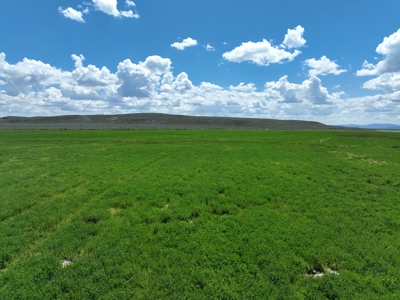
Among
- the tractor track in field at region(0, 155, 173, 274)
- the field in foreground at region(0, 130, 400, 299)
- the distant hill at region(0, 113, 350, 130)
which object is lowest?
the tractor track in field at region(0, 155, 173, 274)

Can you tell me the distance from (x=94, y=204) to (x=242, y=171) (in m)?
11.0

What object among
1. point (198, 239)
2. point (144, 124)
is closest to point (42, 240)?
point (198, 239)

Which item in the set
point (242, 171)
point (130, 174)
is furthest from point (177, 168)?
point (242, 171)

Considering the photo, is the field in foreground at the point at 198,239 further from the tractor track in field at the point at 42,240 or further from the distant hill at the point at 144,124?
the distant hill at the point at 144,124

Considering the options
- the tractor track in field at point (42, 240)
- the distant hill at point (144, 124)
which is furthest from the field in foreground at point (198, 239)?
the distant hill at point (144, 124)

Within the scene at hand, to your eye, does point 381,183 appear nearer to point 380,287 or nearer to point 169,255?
point 380,287

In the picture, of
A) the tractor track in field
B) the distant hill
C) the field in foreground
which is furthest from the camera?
the distant hill

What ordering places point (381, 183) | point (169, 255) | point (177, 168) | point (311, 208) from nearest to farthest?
point (169, 255)
point (311, 208)
point (381, 183)
point (177, 168)

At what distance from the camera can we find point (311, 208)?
10.3m

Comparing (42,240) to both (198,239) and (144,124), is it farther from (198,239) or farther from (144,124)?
(144,124)

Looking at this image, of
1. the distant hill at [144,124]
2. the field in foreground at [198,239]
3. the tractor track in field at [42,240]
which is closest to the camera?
the field in foreground at [198,239]

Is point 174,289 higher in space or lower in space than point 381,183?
lower

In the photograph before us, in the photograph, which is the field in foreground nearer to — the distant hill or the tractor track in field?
the tractor track in field

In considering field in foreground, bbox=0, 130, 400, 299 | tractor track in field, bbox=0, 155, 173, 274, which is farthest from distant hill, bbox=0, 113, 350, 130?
tractor track in field, bbox=0, 155, 173, 274
